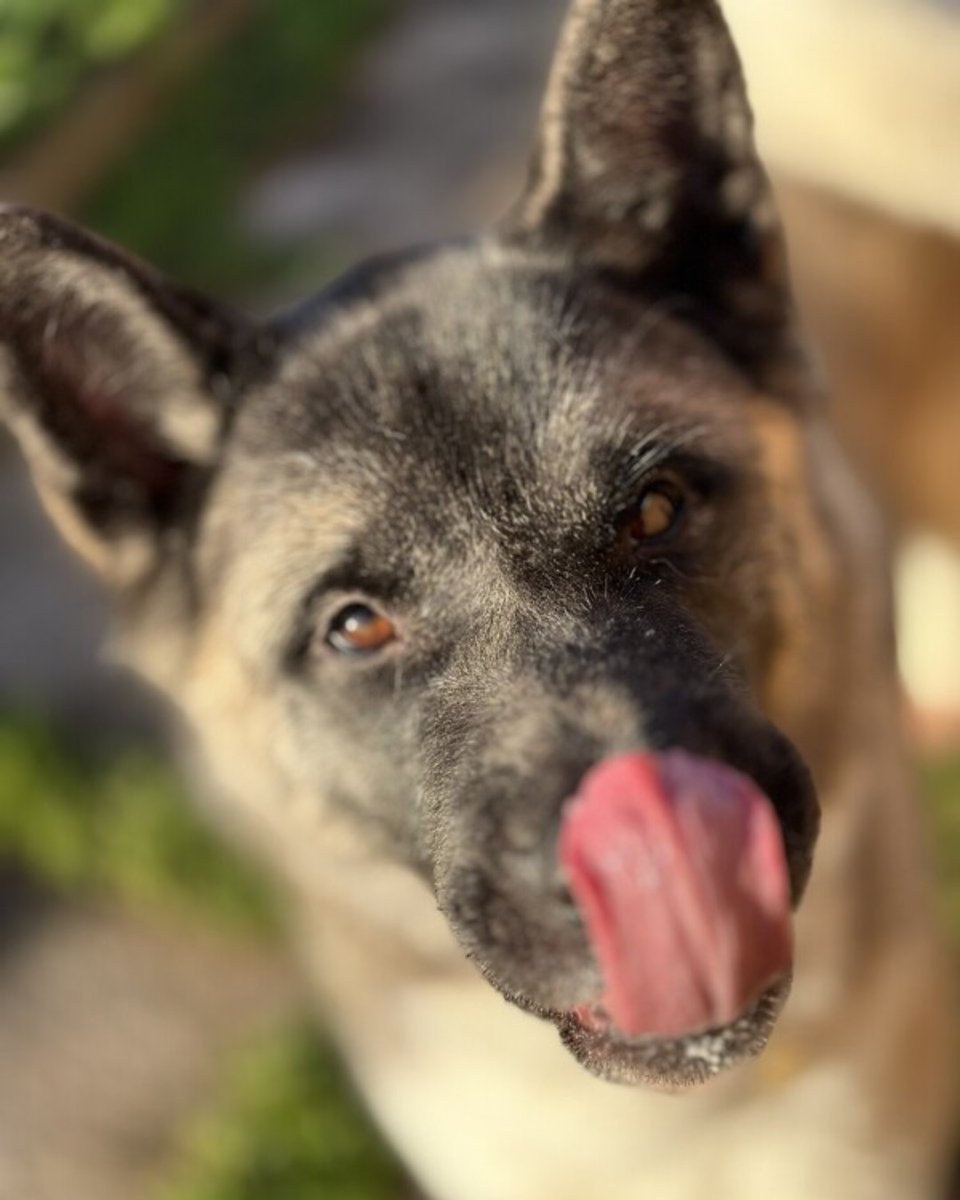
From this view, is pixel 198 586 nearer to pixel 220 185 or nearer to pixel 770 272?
pixel 770 272

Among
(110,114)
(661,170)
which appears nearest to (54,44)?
(110,114)

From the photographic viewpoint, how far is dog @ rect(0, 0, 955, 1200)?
0.89m

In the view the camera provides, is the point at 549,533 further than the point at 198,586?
No

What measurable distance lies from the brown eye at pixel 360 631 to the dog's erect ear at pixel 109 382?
10.2 inches

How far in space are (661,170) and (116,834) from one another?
1521 mm

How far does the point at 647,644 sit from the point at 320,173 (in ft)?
7.84

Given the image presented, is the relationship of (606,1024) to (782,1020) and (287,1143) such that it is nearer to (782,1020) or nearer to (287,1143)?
(782,1020)

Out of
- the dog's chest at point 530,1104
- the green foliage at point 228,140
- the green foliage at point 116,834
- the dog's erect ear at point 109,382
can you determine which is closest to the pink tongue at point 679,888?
the dog's chest at point 530,1104

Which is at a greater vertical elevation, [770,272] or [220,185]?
[770,272]

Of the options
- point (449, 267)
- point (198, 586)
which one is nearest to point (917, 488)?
point (449, 267)

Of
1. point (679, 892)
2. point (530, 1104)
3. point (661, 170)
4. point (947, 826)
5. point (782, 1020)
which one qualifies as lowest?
point (947, 826)

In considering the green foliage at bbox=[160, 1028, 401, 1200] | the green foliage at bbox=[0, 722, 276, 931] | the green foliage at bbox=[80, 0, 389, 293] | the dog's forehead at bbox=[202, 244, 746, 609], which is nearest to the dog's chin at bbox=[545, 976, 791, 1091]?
the dog's forehead at bbox=[202, 244, 746, 609]

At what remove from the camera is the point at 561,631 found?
1.01 m

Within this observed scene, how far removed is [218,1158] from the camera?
76.2 inches
